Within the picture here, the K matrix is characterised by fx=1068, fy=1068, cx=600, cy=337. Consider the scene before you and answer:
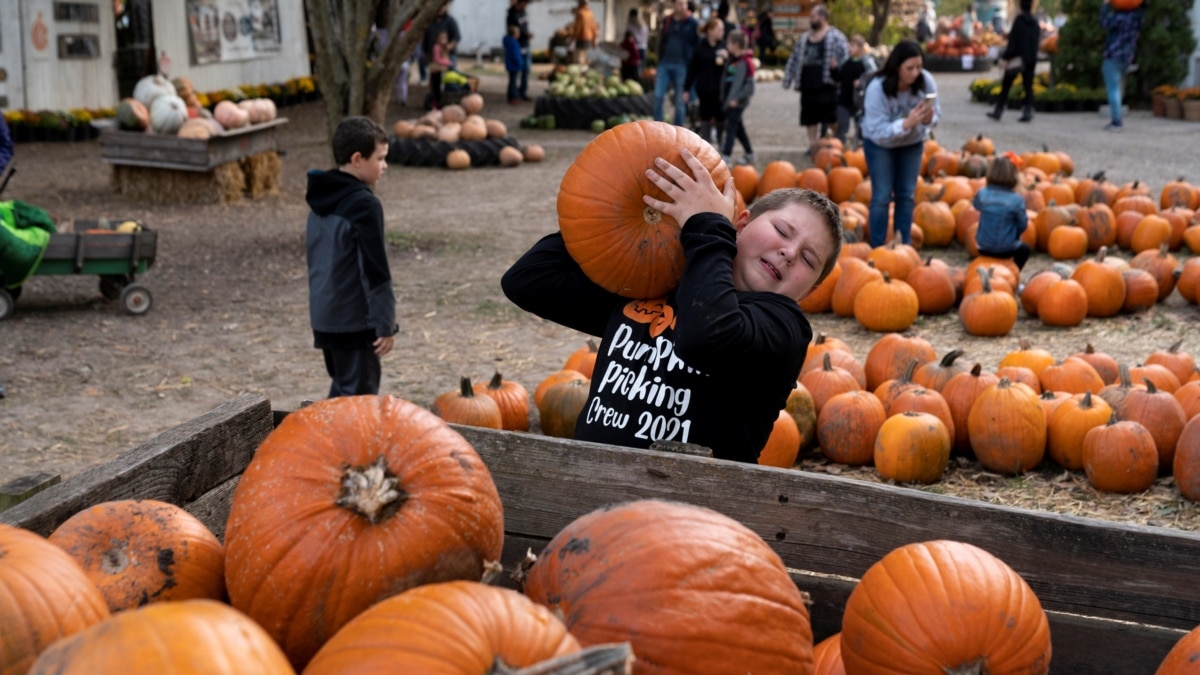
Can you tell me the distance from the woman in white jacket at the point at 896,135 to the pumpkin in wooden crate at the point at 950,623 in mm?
7713

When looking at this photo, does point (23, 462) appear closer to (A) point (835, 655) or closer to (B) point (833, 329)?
(A) point (835, 655)

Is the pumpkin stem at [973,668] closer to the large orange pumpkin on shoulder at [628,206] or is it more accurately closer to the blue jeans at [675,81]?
the large orange pumpkin on shoulder at [628,206]

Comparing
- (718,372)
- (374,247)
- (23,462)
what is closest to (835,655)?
(718,372)

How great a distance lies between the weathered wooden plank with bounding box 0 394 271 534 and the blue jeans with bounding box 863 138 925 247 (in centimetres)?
768

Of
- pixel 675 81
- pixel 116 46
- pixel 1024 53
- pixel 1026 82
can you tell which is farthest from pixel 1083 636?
pixel 1026 82

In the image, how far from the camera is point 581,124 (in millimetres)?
20812

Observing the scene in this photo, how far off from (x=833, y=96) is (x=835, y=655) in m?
14.6

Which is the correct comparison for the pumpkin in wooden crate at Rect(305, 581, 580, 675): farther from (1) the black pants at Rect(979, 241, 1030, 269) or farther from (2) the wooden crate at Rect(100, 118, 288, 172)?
(2) the wooden crate at Rect(100, 118, 288, 172)

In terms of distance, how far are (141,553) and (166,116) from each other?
12061mm

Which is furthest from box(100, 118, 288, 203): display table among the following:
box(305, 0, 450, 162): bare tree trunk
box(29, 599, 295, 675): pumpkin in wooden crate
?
box(29, 599, 295, 675): pumpkin in wooden crate

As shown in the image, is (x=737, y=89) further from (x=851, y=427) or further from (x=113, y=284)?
(x=851, y=427)

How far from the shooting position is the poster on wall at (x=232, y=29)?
1869 cm

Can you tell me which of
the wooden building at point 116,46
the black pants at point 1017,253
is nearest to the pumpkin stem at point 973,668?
the black pants at point 1017,253

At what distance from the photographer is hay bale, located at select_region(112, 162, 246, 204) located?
1296cm
